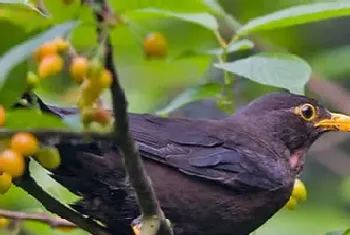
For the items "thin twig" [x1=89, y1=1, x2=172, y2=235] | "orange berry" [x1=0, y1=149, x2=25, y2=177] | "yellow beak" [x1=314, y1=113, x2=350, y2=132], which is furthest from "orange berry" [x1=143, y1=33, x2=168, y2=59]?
"yellow beak" [x1=314, y1=113, x2=350, y2=132]

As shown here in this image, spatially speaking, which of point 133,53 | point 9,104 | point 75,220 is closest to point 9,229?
point 75,220

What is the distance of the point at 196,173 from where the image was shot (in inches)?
169

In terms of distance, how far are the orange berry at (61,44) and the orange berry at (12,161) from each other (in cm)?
26

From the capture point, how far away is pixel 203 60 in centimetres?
382

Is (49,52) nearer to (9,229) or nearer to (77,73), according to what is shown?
(77,73)

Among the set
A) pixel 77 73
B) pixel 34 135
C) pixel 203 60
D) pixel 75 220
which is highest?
pixel 77 73

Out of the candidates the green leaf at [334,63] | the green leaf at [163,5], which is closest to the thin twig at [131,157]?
the green leaf at [163,5]

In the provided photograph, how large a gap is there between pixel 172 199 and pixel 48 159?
6.45 ft

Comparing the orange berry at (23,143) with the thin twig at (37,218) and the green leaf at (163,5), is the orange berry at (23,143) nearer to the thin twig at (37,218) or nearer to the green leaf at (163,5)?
the green leaf at (163,5)

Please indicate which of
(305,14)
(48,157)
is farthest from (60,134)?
(305,14)

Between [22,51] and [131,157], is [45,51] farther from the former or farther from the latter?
[131,157]

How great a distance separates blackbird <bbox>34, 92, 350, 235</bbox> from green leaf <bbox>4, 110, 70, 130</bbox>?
61.7 inches

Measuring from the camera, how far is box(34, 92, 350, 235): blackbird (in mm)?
3830

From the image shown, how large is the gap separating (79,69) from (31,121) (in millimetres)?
211
